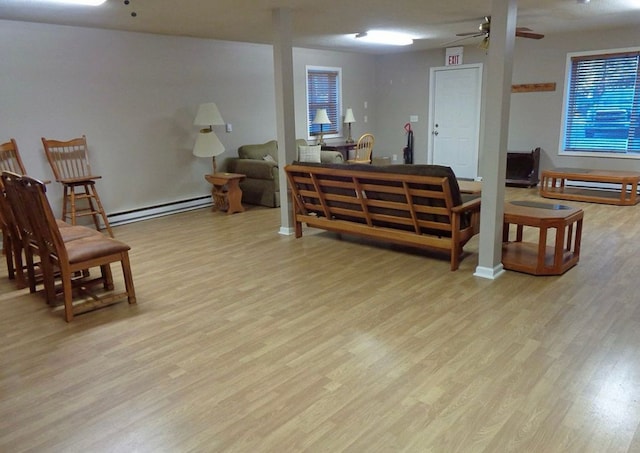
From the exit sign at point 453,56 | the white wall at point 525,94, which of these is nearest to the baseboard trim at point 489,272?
the white wall at point 525,94

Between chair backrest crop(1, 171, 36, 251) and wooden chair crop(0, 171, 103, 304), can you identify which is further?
wooden chair crop(0, 171, 103, 304)

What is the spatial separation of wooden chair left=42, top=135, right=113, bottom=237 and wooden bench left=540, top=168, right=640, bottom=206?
233 inches

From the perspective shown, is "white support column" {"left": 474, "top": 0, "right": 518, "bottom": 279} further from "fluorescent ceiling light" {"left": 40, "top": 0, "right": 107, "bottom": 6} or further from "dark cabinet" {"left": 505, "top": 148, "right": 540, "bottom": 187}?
"dark cabinet" {"left": 505, "top": 148, "right": 540, "bottom": 187}

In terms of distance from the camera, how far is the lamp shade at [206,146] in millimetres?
6355

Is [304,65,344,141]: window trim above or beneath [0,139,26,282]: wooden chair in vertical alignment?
above

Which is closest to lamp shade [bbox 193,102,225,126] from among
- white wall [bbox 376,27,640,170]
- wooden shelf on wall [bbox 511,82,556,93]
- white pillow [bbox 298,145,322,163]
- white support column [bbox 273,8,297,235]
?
white pillow [bbox 298,145,322,163]

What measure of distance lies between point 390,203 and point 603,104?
4963 millimetres

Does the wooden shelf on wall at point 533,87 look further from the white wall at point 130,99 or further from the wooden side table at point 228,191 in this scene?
the wooden side table at point 228,191

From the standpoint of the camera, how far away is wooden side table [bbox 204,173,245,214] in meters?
6.29

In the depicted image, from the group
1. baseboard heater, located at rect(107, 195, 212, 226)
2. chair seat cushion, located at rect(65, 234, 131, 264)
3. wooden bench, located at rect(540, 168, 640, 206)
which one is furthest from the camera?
wooden bench, located at rect(540, 168, 640, 206)

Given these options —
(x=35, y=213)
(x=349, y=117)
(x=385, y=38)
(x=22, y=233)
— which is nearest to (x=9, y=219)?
(x=22, y=233)

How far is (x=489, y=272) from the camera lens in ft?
12.4

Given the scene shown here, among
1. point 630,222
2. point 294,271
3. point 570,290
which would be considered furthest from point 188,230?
point 630,222

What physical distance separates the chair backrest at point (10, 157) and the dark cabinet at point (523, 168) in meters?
6.74
